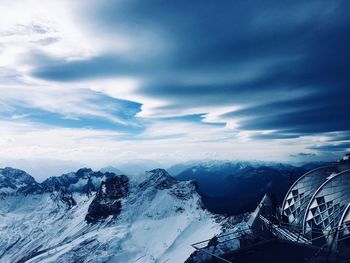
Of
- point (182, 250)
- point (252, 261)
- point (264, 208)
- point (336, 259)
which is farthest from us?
point (182, 250)

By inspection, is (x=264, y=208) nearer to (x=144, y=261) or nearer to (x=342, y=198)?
(x=342, y=198)

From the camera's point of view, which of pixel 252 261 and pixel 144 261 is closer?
pixel 252 261

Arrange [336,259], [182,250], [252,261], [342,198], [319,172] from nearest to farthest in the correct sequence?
[336,259] → [252,261] → [342,198] → [319,172] → [182,250]

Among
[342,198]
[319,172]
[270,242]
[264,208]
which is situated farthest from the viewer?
[319,172]

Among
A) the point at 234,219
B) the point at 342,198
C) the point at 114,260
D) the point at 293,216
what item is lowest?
the point at 114,260

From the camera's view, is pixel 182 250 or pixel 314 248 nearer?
pixel 314 248

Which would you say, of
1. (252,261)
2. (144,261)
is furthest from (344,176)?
(144,261)

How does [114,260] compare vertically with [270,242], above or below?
below

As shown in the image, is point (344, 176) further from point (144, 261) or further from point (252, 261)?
point (144, 261)

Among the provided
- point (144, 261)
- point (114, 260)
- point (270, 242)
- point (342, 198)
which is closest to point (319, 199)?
point (342, 198)
